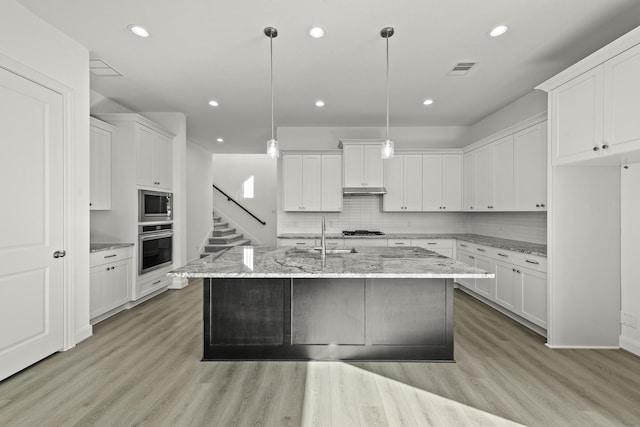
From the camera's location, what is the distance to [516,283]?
3516 millimetres

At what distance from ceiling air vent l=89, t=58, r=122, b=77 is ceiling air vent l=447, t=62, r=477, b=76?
3.82 m

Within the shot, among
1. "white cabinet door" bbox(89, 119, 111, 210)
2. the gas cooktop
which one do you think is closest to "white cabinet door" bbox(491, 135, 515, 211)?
the gas cooktop

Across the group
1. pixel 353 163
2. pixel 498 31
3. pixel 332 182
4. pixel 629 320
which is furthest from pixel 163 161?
pixel 629 320

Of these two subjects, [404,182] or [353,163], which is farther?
[404,182]

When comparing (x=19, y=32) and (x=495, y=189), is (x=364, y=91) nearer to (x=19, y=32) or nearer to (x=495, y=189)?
(x=495, y=189)

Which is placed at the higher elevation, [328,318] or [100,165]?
[100,165]

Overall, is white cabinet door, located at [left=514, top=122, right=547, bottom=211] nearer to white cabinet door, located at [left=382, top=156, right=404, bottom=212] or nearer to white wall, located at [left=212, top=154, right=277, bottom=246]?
white cabinet door, located at [left=382, top=156, right=404, bottom=212]

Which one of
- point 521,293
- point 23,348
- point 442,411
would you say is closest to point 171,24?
point 23,348

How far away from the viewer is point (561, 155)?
279cm

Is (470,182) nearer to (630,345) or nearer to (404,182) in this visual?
(404,182)

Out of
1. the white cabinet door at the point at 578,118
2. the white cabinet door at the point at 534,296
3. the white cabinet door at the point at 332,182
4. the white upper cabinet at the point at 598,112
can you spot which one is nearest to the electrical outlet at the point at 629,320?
the white cabinet door at the point at 534,296

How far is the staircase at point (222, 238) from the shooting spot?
743cm

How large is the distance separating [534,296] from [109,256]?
4722mm

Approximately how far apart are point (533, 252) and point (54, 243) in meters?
4.57
